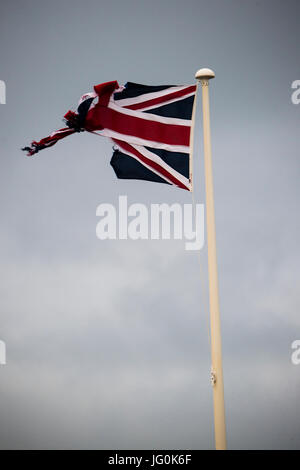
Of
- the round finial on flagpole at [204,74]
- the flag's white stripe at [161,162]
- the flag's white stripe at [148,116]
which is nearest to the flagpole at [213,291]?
the round finial on flagpole at [204,74]

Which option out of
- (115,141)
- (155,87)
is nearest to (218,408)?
(115,141)

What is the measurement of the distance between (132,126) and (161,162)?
4.38 ft

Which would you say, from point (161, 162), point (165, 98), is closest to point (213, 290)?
point (161, 162)

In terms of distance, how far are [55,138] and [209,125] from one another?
165 inches

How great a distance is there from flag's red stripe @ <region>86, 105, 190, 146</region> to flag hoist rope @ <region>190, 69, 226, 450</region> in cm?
137

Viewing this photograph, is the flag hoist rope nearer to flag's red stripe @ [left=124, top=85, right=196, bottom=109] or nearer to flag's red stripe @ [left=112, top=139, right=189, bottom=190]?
flag's red stripe @ [left=124, top=85, right=196, bottom=109]

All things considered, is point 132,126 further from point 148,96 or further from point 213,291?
point 213,291

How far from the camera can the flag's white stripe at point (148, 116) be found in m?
15.0

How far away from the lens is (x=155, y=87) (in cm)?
1511

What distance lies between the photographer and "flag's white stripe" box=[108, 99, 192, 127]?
49.1 feet

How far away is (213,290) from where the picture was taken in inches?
523

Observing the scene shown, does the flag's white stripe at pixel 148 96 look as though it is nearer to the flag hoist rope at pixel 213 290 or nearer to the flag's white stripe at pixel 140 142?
the flag's white stripe at pixel 140 142

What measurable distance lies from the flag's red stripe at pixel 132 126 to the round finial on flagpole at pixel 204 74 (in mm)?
1418

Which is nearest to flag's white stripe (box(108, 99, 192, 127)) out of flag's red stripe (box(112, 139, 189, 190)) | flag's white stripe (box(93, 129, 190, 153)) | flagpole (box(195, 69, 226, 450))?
flag's white stripe (box(93, 129, 190, 153))
